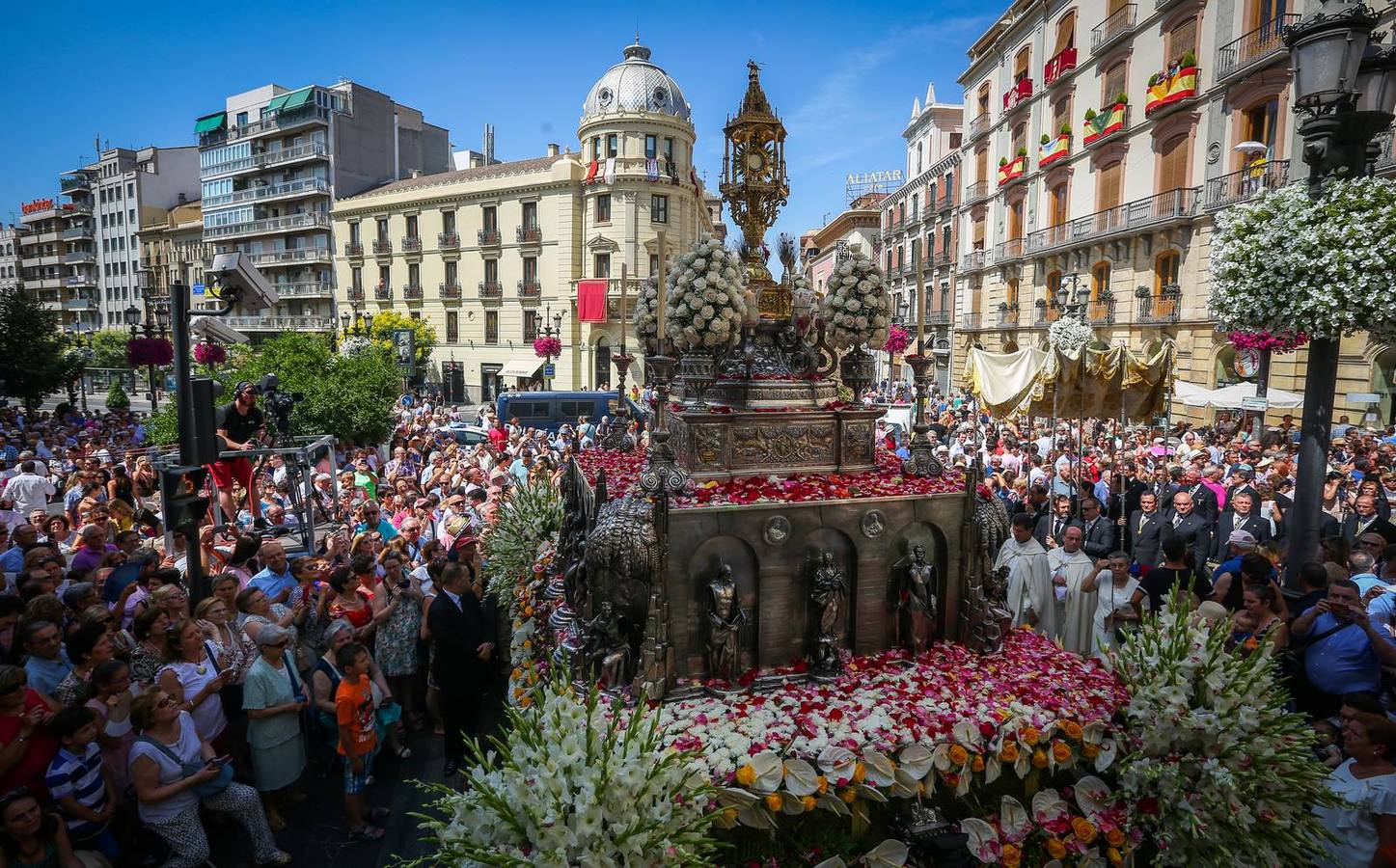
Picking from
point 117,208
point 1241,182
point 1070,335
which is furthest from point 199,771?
point 117,208

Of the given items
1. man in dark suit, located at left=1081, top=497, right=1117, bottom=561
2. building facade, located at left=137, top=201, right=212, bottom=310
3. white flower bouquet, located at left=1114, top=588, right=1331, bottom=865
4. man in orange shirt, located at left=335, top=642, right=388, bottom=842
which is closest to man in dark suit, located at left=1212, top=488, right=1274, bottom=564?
man in dark suit, located at left=1081, top=497, right=1117, bottom=561

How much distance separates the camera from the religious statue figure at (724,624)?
17.1 ft

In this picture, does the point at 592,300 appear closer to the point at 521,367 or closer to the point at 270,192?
the point at 521,367

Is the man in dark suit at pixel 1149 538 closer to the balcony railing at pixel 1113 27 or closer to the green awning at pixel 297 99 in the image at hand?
the balcony railing at pixel 1113 27

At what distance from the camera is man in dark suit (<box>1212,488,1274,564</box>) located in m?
8.54

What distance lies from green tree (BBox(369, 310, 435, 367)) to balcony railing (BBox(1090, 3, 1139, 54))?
34749 mm

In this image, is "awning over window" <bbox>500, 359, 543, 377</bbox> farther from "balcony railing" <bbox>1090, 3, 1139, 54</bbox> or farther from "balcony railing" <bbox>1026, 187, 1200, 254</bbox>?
"balcony railing" <bbox>1090, 3, 1139, 54</bbox>

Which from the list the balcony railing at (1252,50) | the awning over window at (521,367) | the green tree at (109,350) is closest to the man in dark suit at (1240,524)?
the balcony railing at (1252,50)

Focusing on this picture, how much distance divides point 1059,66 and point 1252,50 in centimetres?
958

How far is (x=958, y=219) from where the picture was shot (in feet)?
136

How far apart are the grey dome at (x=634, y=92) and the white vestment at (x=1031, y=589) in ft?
126

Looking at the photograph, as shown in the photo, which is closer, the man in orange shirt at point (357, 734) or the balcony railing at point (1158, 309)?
the man in orange shirt at point (357, 734)

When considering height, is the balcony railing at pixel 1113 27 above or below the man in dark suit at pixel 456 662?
above

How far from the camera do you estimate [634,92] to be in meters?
40.5
